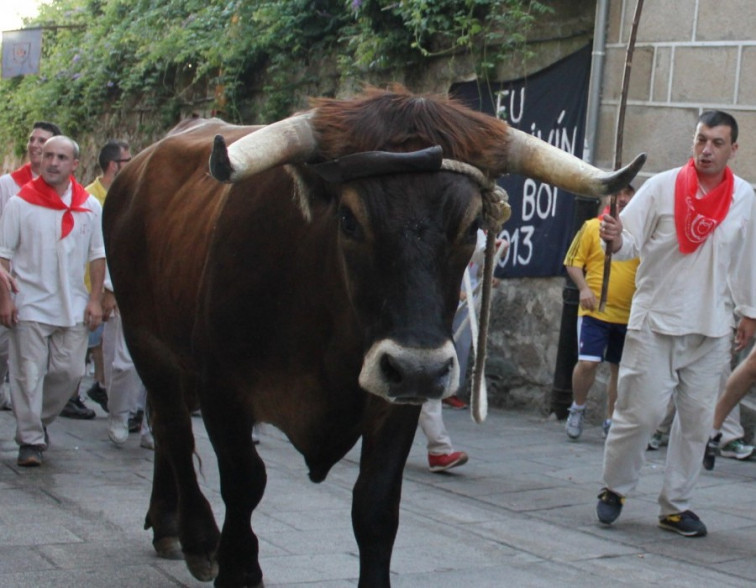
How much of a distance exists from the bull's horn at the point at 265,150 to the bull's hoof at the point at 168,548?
215 centimetres

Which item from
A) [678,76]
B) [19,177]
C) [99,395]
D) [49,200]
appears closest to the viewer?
A: [49,200]

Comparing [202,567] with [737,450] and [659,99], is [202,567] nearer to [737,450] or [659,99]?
[737,450]

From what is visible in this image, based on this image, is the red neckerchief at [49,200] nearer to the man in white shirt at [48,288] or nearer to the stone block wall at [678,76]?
the man in white shirt at [48,288]

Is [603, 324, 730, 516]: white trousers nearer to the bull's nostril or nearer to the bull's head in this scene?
the bull's head

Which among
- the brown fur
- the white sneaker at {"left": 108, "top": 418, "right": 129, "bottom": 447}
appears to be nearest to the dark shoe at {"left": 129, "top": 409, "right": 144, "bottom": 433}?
the white sneaker at {"left": 108, "top": 418, "right": 129, "bottom": 447}

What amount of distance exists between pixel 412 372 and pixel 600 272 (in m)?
5.81

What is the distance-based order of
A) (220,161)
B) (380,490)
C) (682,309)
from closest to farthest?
(220,161) < (380,490) < (682,309)

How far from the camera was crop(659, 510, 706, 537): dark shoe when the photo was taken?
6.17m

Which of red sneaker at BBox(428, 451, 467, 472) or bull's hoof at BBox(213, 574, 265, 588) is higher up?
bull's hoof at BBox(213, 574, 265, 588)

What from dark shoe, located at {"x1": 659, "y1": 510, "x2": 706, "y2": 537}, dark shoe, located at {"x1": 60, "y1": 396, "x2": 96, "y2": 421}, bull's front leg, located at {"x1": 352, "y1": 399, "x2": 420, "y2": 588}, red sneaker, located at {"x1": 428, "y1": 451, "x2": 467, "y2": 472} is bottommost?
dark shoe, located at {"x1": 60, "y1": 396, "x2": 96, "y2": 421}

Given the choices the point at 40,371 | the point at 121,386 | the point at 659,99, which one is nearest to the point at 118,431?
the point at 121,386

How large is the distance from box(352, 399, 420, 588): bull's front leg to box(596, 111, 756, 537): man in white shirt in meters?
2.14

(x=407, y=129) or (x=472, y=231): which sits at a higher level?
(x=407, y=129)

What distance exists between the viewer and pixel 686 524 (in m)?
6.19
